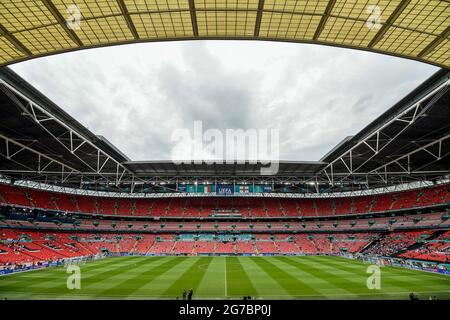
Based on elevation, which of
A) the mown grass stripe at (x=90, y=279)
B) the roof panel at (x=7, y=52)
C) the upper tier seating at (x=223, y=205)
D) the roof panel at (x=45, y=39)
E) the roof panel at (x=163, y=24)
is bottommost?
the mown grass stripe at (x=90, y=279)

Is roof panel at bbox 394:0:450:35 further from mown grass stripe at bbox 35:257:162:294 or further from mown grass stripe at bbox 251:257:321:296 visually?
mown grass stripe at bbox 35:257:162:294

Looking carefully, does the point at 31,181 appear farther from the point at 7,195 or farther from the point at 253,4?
the point at 253,4

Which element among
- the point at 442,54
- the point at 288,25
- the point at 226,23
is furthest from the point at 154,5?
the point at 442,54

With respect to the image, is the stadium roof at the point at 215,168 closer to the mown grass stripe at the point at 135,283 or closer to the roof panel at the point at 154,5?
the mown grass stripe at the point at 135,283

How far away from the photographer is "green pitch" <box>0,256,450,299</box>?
20750 millimetres

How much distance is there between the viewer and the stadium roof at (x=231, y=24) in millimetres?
8867


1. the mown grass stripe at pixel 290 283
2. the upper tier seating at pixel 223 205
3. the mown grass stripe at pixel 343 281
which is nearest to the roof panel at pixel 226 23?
the mown grass stripe at pixel 290 283

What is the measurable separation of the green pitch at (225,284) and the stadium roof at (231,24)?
18.0 m

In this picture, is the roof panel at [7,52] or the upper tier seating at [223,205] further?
the upper tier seating at [223,205]

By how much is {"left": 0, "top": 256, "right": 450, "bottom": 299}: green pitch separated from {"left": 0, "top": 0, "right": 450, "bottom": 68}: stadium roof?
18.0 metres

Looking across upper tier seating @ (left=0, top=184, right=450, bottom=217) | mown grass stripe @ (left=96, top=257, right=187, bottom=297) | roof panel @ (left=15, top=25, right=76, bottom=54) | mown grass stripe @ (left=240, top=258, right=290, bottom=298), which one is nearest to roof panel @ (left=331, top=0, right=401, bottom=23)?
roof panel @ (left=15, top=25, right=76, bottom=54)

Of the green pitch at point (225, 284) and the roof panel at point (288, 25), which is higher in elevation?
the roof panel at point (288, 25)

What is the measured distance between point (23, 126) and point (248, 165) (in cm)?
3157
